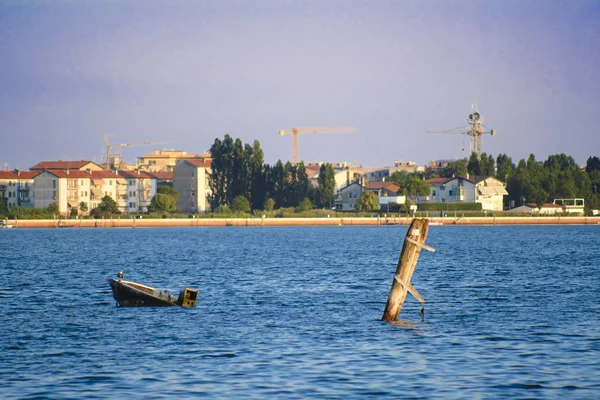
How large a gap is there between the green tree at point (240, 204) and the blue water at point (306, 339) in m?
116

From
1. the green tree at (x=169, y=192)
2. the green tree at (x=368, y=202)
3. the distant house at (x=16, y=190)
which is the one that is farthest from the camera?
the distant house at (x=16, y=190)

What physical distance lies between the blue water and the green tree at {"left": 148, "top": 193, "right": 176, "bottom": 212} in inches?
4623

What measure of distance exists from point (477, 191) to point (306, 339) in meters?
153

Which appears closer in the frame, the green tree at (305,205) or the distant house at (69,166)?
the green tree at (305,205)

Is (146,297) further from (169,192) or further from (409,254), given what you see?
(169,192)

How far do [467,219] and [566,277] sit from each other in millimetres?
121012

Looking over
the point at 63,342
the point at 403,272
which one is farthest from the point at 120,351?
the point at 403,272

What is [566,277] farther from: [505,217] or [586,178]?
[586,178]

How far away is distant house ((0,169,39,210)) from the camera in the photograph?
183250 millimetres

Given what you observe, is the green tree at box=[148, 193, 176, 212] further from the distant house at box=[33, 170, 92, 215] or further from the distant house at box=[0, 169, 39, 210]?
the distant house at box=[0, 169, 39, 210]

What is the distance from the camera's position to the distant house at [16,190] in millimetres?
183250

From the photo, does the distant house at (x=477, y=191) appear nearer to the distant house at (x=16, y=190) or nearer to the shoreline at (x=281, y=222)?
the shoreline at (x=281, y=222)

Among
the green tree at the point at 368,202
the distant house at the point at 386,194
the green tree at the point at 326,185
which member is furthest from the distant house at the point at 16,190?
the distant house at the point at 386,194

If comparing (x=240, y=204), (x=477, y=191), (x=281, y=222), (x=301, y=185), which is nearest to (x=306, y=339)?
(x=281, y=222)
